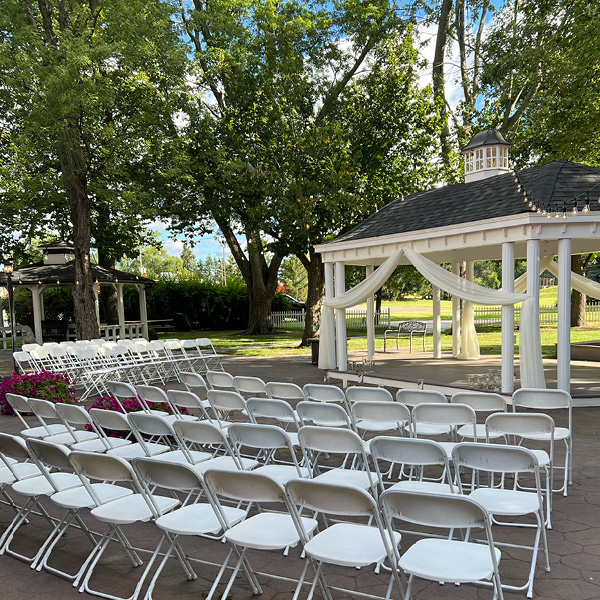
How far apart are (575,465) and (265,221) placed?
43.1 feet

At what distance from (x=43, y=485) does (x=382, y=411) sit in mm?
2753

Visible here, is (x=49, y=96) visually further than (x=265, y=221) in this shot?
No

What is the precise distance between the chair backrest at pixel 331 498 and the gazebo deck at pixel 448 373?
22.4ft

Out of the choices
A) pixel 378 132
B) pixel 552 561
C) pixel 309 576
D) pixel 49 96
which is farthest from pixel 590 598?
pixel 378 132

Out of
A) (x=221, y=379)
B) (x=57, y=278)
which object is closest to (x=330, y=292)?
(x=221, y=379)

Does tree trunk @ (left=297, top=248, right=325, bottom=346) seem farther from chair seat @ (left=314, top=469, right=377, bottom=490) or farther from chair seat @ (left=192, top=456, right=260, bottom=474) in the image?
chair seat @ (left=314, top=469, right=377, bottom=490)

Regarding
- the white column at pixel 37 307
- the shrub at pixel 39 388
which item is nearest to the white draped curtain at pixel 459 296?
the shrub at pixel 39 388

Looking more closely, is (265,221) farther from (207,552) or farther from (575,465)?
(207,552)

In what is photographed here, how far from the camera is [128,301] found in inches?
1142

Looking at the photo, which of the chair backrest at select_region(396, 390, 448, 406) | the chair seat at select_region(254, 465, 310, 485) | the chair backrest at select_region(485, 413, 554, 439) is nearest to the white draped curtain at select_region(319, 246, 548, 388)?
the chair backrest at select_region(396, 390, 448, 406)

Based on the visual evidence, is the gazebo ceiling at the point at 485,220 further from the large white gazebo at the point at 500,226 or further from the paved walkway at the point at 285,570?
the paved walkway at the point at 285,570

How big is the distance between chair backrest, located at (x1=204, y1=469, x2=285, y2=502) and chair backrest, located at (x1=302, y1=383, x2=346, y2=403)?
2.99 meters

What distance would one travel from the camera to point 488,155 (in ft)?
42.2

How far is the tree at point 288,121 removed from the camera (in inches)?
659
